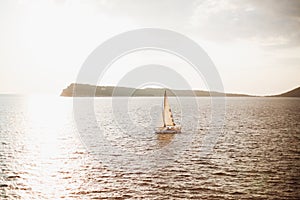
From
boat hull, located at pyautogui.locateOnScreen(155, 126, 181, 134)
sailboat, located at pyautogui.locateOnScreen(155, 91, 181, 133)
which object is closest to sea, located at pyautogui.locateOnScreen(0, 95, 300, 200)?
boat hull, located at pyautogui.locateOnScreen(155, 126, 181, 134)

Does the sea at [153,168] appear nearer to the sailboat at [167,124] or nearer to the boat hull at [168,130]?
the boat hull at [168,130]

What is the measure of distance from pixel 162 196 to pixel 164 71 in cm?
6232

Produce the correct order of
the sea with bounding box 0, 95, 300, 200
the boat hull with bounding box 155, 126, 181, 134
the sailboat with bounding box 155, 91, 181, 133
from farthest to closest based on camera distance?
the boat hull with bounding box 155, 126, 181, 134 → the sailboat with bounding box 155, 91, 181, 133 → the sea with bounding box 0, 95, 300, 200

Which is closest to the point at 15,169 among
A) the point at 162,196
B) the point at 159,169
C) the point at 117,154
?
the point at 117,154

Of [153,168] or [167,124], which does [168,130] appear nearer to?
[167,124]

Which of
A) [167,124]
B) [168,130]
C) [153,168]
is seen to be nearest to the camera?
[153,168]

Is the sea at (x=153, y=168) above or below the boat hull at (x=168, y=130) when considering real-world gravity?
below

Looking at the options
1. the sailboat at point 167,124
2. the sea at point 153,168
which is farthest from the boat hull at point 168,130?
the sea at point 153,168

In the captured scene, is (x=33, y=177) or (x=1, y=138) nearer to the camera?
(x=33, y=177)

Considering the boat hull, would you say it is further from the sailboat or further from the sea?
the sea

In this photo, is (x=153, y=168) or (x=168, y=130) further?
(x=168, y=130)

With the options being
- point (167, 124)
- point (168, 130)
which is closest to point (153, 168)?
point (168, 130)

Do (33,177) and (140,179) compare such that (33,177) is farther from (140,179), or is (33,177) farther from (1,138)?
(1,138)

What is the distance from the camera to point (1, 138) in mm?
99188
